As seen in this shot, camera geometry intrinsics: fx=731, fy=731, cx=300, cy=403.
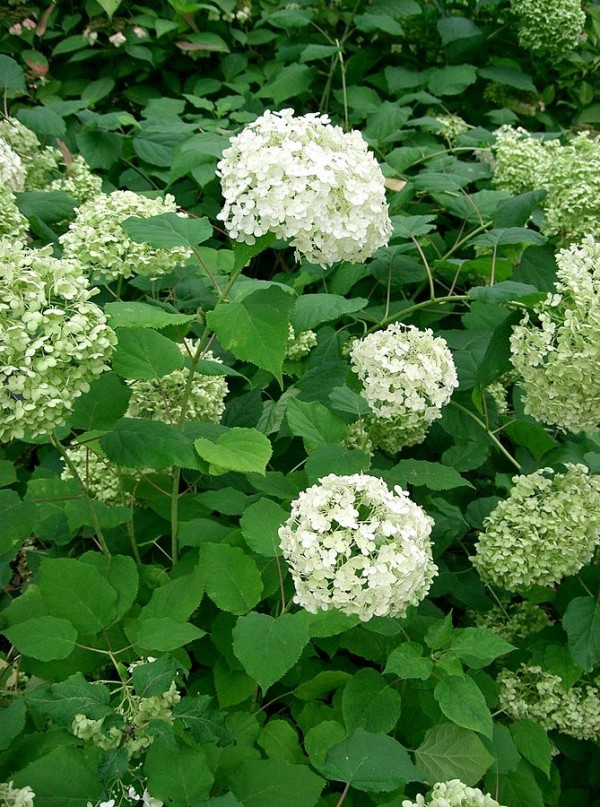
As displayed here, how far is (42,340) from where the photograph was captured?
1.59 metres

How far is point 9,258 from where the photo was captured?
5.40 ft

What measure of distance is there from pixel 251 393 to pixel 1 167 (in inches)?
52.9

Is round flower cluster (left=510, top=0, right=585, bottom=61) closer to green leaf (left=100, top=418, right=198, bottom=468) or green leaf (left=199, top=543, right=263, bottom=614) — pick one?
green leaf (left=100, top=418, right=198, bottom=468)

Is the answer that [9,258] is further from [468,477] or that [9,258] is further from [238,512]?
[468,477]

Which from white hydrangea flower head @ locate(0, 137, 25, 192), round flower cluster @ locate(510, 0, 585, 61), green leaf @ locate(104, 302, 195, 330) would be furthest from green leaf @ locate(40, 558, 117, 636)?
round flower cluster @ locate(510, 0, 585, 61)

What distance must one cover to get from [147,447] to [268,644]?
0.58 meters

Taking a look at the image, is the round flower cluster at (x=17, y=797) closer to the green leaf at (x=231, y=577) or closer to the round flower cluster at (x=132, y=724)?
the round flower cluster at (x=132, y=724)

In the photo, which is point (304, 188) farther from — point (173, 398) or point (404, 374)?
point (173, 398)

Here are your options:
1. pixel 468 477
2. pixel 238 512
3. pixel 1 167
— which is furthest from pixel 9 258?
pixel 468 477

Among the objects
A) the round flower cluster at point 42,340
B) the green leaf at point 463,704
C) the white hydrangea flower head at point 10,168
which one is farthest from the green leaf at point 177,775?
the white hydrangea flower head at point 10,168

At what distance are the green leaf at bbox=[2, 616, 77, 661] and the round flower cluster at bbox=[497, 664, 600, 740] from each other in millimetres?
1405

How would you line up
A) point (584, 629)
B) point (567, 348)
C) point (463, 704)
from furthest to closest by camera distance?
point (584, 629) → point (567, 348) → point (463, 704)

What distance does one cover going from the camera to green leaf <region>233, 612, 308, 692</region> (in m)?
1.69

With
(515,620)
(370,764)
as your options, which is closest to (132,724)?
(370,764)
